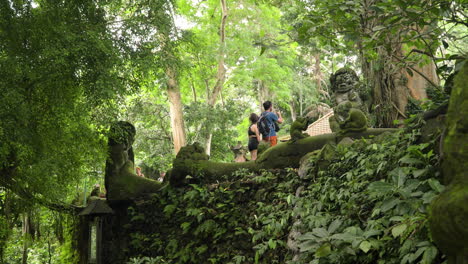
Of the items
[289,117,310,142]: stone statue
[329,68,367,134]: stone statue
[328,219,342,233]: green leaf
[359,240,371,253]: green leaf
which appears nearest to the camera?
[359,240,371,253]: green leaf

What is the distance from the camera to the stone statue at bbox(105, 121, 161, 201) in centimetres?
767

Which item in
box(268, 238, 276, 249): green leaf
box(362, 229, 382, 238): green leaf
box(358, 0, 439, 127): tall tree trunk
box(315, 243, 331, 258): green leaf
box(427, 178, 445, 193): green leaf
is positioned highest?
box(358, 0, 439, 127): tall tree trunk

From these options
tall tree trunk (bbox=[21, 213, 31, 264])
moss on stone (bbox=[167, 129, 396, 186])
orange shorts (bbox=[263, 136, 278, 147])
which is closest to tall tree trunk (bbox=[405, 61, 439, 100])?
moss on stone (bbox=[167, 129, 396, 186])

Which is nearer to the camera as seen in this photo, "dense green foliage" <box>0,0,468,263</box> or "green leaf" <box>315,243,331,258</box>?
"green leaf" <box>315,243,331,258</box>

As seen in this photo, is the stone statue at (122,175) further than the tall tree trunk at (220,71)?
No

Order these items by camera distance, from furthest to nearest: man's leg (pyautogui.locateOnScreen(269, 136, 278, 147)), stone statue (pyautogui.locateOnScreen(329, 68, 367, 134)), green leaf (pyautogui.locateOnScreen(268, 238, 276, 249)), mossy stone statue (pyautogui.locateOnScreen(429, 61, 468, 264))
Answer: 1. man's leg (pyautogui.locateOnScreen(269, 136, 278, 147))
2. stone statue (pyautogui.locateOnScreen(329, 68, 367, 134))
3. green leaf (pyautogui.locateOnScreen(268, 238, 276, 249))
4. mossy stone statue (pyautogui.locateOnScreen(429, 61, 468, 264))

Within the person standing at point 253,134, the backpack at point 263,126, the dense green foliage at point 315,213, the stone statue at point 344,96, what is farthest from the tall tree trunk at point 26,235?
the stone statue at point 344,96

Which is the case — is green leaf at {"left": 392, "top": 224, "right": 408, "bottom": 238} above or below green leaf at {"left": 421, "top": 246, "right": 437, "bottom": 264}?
above

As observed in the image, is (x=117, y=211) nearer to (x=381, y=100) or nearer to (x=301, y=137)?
(x=301, y=137)

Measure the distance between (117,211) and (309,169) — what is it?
4.03 metres

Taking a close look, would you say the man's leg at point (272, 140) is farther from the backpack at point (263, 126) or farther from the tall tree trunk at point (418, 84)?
the tall tree trunk at point (418, 84)

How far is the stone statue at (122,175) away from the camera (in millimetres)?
7668

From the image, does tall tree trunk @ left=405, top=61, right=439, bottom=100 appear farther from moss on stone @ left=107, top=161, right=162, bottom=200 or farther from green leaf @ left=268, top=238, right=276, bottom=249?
moss on stone @ left=107, top=161, right=162, bottom=200

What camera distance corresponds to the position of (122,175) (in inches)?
307
